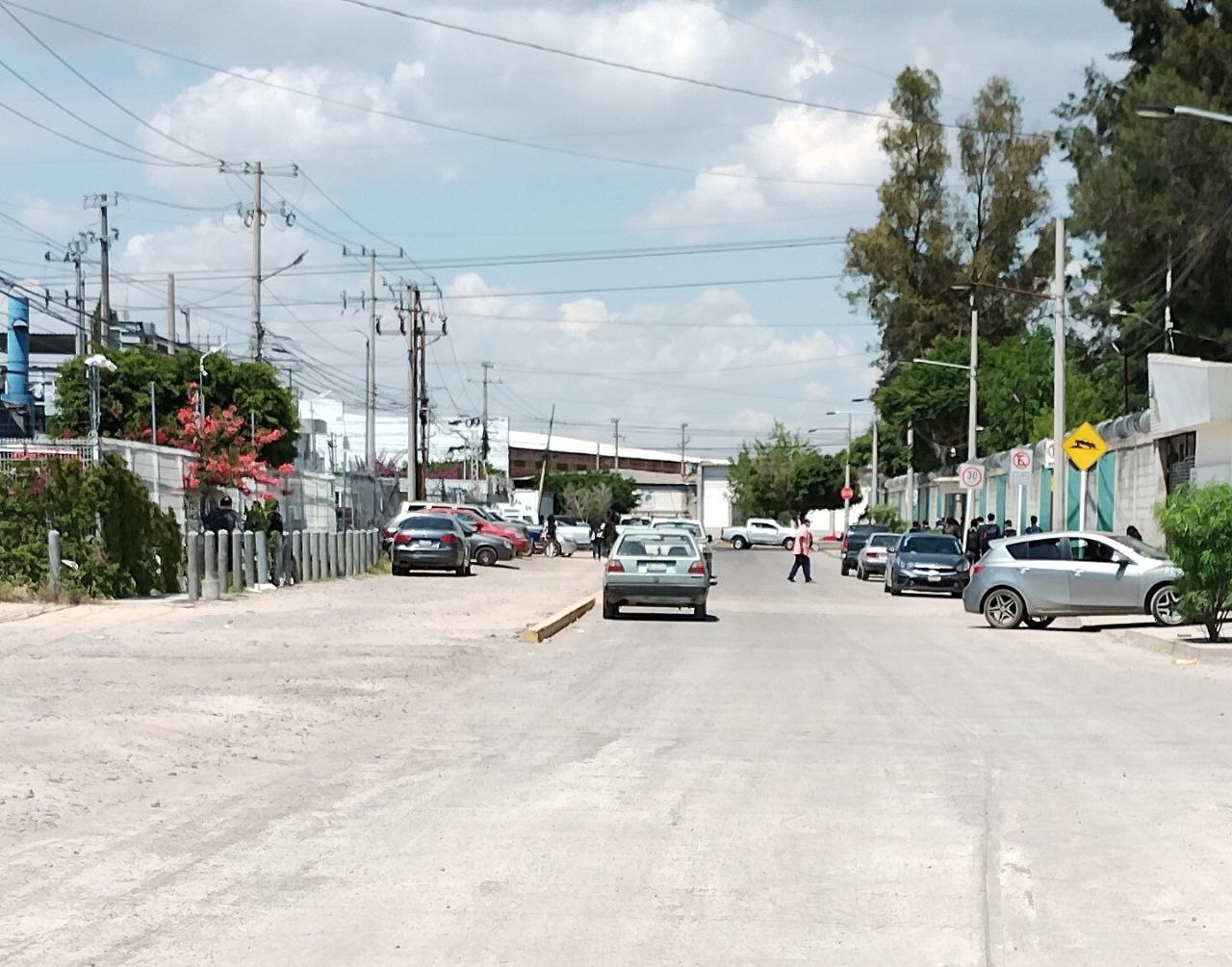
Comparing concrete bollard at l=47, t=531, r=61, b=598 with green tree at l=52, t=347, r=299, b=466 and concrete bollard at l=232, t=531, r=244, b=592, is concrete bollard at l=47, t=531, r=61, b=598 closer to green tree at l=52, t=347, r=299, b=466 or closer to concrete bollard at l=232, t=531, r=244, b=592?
concrete bollard at l=232, t=531, r=244, b=592

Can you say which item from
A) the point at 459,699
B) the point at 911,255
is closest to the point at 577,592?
the point at 459,699

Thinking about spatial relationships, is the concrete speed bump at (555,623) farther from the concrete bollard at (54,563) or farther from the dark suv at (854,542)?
the dark suv at (854,542)

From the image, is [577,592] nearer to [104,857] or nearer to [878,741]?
[878,741]

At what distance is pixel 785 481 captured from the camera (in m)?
131

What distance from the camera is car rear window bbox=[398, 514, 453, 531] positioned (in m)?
44.9

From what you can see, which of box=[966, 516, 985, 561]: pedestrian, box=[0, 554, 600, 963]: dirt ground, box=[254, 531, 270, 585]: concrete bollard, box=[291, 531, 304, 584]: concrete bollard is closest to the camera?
box=[0, 554, 600, 963]: dirt ground

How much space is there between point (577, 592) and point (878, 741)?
2466 centimetres

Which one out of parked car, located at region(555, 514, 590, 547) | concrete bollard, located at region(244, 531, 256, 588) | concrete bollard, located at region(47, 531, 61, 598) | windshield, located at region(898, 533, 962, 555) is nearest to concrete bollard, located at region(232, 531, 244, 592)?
concrete bollard, located at region(244, 531, 256, 588)

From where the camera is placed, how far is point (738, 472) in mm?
134125

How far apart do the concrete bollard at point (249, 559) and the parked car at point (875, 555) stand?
79.8 feet

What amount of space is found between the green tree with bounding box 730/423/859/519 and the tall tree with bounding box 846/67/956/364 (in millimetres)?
57358

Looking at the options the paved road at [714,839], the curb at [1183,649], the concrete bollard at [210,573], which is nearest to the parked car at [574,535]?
the concrete bollard at [210,573]

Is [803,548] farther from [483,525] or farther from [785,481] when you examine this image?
[785,481]

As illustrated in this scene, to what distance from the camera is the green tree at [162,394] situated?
57188 mm
